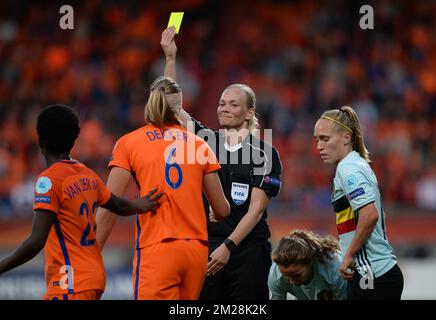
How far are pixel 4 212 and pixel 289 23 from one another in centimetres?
770

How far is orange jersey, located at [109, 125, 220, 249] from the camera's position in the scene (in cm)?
477

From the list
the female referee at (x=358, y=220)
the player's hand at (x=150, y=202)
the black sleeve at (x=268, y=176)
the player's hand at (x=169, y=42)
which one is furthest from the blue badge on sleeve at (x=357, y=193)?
the player's hand at (x=169, y=42)

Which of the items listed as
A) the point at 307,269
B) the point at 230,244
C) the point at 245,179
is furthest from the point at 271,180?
the point at 307,269

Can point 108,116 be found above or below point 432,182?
above

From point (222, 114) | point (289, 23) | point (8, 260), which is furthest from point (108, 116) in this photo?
point (8, 260)

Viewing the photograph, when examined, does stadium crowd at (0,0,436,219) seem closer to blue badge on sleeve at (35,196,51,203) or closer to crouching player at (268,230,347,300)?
crouching player at (268,230,347,300)

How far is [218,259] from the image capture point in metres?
5.34

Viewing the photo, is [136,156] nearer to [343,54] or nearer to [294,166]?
[294,166]

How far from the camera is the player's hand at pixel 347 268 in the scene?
16.6ft

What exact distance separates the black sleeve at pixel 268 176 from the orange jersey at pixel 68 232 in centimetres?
148

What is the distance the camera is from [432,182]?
45.2ft

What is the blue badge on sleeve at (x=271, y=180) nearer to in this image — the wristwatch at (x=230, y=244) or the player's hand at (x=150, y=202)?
the wristwatch at (x=230, y=244)

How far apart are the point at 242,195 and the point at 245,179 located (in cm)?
11
